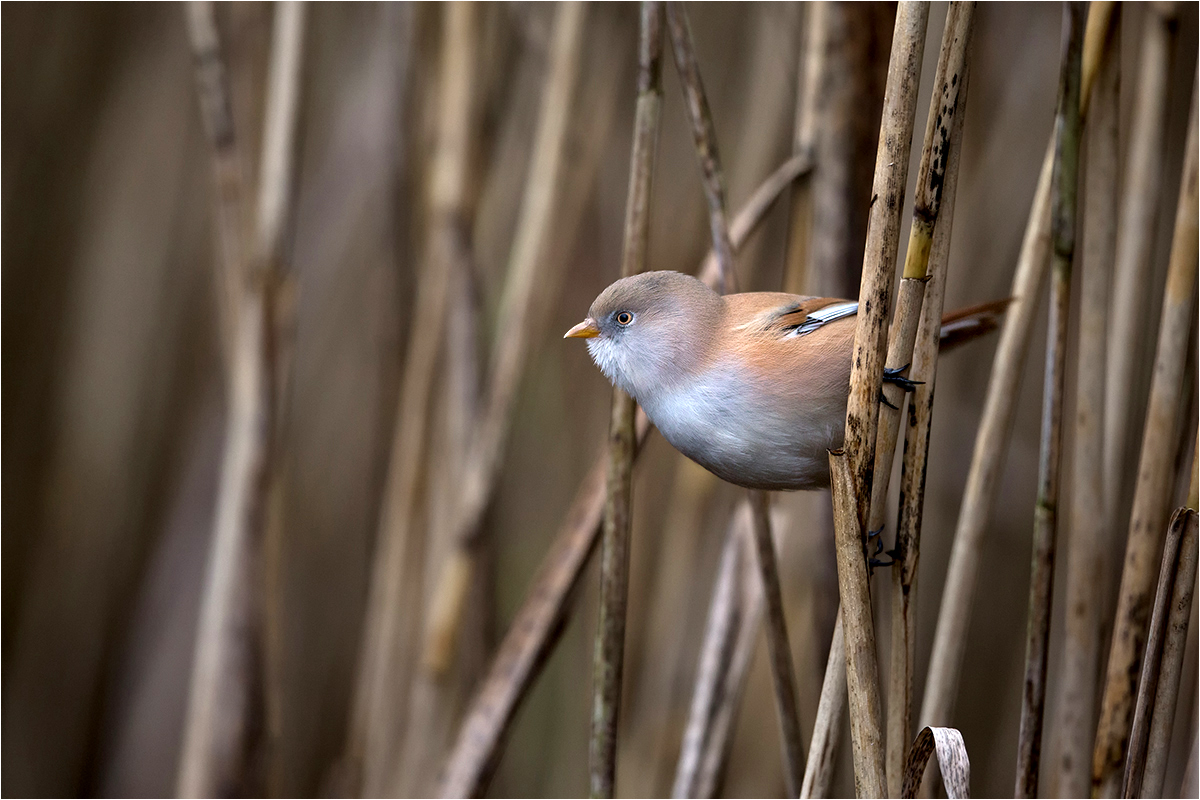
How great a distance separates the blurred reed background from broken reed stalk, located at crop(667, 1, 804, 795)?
0.61 feet

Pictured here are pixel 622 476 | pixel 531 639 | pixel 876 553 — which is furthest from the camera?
pixel 531 639

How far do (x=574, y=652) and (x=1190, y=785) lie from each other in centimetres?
137

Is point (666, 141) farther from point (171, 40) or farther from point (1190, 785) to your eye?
point (1190, 785)

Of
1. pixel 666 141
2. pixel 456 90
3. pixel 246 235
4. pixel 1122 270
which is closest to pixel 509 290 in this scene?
pixel 456 90

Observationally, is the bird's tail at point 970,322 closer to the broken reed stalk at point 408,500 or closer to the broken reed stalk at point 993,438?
the broken reed stalk at point 993,438

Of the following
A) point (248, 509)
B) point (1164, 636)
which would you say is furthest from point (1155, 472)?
point (248, 509)

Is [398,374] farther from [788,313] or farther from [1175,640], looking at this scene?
[1175,640]

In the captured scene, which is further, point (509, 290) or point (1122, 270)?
point (509, 290)

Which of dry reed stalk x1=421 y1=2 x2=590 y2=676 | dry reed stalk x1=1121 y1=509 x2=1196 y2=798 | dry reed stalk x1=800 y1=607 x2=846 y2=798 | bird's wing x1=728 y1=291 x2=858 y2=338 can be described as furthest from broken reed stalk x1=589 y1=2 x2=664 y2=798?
dry reed stalk x1=1121 y1=509 x2=1196 y2=798

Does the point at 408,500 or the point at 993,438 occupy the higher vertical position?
the point at 993,438

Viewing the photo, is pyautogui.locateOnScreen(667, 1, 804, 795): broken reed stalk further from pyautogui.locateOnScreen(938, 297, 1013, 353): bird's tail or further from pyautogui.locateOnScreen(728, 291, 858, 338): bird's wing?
pyautogui.locateOnScreen(938, 297, 1013, 353): bird's tail

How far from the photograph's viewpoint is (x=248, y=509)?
1.46 m

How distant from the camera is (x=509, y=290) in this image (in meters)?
1.50

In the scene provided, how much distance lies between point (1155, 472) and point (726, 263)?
0.50m
